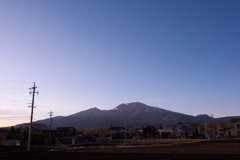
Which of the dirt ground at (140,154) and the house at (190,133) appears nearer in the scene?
the dirt ground at (140,154)

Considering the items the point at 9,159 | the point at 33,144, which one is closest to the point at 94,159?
the point at 9,159

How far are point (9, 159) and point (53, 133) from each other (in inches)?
2158

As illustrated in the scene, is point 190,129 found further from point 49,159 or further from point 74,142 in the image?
point 49,159

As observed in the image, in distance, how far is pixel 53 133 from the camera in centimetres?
7269

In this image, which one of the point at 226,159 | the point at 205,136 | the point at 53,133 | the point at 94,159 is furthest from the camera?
the point at 53,133

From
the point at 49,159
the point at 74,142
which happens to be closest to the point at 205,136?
the point at 74,142

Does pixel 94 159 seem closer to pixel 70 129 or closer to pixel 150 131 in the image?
pixel 70 129

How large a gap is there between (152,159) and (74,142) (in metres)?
45.3

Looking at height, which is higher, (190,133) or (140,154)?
(140,154)

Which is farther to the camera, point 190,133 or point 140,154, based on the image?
point 190,133

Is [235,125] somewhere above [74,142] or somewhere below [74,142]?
above

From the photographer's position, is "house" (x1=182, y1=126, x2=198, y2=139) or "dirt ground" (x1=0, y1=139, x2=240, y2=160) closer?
"dirt ground" (x1=0, y1=139, x2=240, y2=160)

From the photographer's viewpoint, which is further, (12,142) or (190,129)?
(190,129)

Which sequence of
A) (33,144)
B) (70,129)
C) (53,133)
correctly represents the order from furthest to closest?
(70,129) < (53,133) < (33,144)
